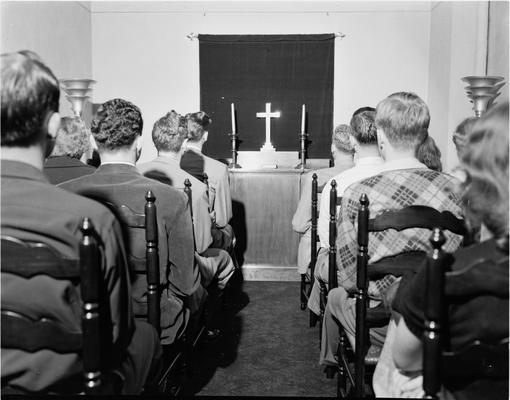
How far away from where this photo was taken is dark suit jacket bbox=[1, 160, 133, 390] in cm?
107

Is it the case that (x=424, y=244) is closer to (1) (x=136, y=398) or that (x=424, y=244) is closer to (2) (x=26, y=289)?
(1) (x=136, y=398)

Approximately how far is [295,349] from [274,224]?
1442 mm

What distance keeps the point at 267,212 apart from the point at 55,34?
2.90 meters

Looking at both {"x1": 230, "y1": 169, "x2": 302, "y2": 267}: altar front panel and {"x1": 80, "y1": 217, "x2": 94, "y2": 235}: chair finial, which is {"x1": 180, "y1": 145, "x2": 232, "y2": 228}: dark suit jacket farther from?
{"x1": 80, "y1": 217, "x2": 94, "y2": 235}: chair finial

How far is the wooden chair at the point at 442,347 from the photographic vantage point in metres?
0.92

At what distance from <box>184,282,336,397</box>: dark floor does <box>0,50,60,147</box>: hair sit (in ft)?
5.08

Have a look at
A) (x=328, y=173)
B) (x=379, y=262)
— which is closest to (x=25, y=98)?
(x=379, y=262)

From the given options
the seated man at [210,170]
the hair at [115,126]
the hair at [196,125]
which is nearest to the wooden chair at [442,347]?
the hair at [115,126]

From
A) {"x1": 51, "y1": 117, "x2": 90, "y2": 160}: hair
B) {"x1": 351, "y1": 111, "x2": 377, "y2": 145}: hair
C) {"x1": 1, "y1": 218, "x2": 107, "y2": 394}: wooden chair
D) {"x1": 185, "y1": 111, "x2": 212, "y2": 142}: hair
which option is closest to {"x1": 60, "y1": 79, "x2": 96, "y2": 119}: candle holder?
{"x1": 185, "y1": 111, "x2": 212, "y2": 142}: hair

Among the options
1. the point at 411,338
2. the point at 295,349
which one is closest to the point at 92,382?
the point at 411,338

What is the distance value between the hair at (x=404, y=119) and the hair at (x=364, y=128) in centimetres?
60

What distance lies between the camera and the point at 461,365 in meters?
0.96

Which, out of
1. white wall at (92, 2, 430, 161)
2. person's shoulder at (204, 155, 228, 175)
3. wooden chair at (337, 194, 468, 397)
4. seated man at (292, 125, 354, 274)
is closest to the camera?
wooden chair at (337, 194, 468, 397)

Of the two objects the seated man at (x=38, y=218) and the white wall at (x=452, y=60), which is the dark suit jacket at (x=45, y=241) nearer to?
the seated man at (x=38, y=218)
